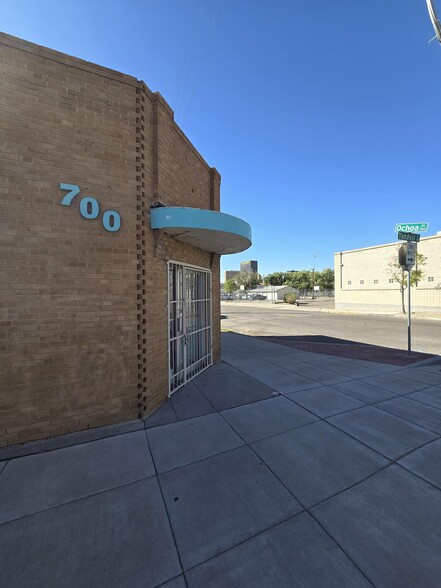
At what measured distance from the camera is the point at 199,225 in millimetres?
4738

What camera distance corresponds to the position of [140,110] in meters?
4.52

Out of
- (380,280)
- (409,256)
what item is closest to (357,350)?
(409,256)

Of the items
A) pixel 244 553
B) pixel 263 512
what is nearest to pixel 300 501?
pixel 263 512

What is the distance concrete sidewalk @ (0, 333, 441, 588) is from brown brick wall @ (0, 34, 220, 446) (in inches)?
22.7

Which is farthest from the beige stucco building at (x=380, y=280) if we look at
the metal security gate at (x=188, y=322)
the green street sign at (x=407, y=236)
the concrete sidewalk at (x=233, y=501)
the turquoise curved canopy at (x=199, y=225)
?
the turquoise curved canopy at (x=199, y=225)

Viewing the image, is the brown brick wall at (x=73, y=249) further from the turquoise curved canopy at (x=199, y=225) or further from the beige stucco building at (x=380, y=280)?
the beige stucco building at (x=380, y=280)

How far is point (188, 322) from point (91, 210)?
3.48 metres

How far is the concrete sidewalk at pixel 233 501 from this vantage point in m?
2.03

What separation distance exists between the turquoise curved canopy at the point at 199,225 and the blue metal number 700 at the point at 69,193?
1.19 metres

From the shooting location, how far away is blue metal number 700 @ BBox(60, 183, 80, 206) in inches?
154

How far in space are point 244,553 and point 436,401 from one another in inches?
194

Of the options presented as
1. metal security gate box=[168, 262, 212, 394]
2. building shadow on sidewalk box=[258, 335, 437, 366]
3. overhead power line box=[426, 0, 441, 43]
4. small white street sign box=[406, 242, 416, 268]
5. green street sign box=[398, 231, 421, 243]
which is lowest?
building shadow on sidewalk box=[258, 335, 437, 366]

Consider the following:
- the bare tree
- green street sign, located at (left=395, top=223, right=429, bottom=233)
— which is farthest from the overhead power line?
the bare tree

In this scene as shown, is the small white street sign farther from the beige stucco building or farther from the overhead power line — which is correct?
the beige stucco building
